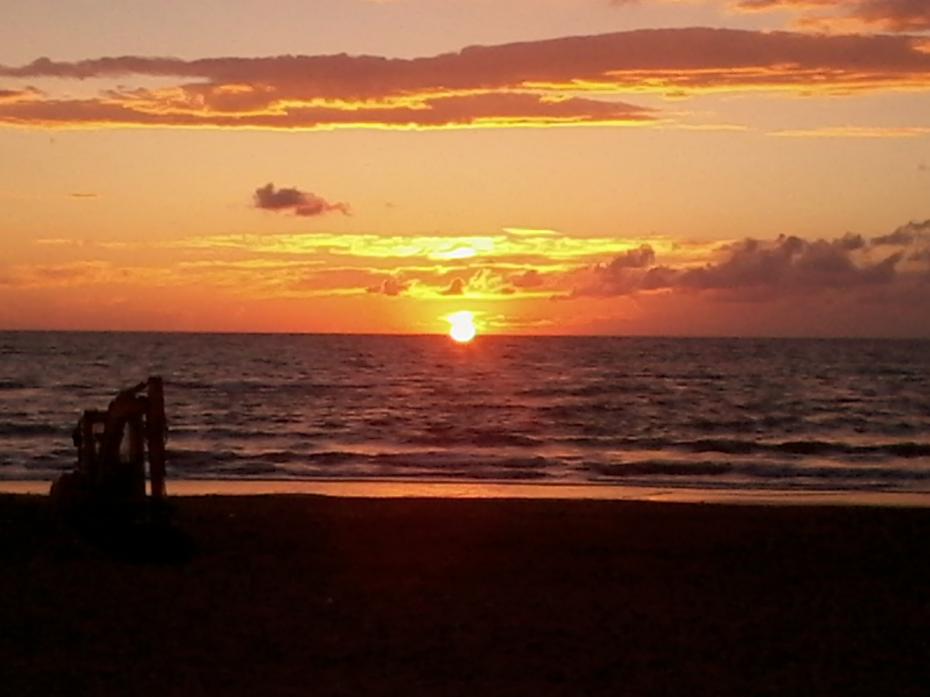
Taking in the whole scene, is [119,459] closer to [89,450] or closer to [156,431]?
[89,450]

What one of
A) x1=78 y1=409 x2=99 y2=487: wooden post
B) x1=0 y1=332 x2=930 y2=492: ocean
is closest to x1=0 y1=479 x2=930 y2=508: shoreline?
x1=0 y1=332 x2=930 y2=492: ocean

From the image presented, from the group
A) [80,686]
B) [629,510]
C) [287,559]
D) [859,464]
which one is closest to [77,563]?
[287,559]

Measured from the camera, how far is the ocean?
31625 mm

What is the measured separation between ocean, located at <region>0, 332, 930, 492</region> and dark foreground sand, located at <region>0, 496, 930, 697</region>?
39.0ft

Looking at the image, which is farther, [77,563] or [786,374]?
[786,374]

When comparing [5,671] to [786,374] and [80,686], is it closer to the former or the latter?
[80,686]

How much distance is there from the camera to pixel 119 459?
1456 centimetres

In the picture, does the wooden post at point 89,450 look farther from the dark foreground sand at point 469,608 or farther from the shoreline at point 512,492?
the shoreline at point 512,492

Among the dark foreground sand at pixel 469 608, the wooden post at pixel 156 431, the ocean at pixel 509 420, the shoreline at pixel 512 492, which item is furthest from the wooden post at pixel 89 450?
the ocean at pixel 509 420

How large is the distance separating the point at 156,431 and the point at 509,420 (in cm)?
3452

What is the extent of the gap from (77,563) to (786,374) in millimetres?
75925

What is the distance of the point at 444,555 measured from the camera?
14.7 metres

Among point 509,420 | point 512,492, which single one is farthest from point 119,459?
point 509,420

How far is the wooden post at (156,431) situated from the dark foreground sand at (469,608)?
0.85 meters
